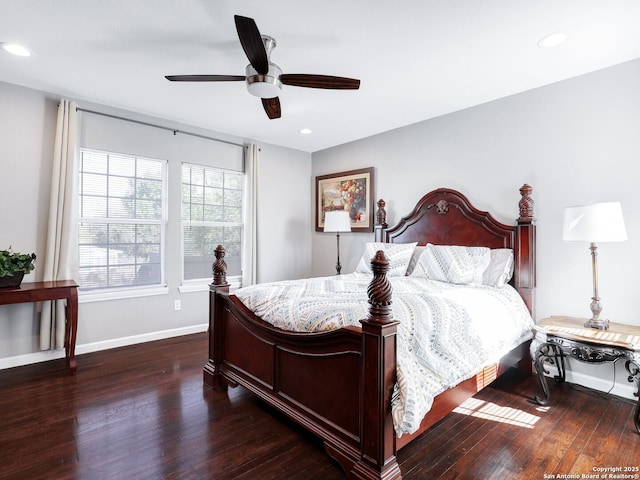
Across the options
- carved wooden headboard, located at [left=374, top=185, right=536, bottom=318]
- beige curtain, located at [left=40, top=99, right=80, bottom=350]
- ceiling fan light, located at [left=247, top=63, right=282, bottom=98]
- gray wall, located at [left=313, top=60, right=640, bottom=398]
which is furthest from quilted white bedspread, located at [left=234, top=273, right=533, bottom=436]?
beige curtain, located at [left=40, top=99, right=80, bottom=350]

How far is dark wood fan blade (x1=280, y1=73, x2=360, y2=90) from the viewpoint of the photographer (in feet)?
7.71

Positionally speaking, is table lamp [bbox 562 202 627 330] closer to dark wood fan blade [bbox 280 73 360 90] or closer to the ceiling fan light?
dark wood fan blade [bbox 280 73 360 90]

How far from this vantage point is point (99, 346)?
358 cm

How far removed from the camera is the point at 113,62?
2713 millimetres

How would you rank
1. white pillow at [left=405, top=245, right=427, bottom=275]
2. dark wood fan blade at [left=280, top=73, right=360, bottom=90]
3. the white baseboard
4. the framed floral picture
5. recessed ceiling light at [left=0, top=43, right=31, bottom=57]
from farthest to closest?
the framed floral picture → white pillow at [left=405, top=245, right=427, bottom=275] → the white baseboard → recessed ceiling light at [left=0, top=43, right=31, bottom=57] → dark wood fan blade at [left=280, top=73, right=360, bottom=90]

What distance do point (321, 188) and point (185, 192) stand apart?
6.62ft

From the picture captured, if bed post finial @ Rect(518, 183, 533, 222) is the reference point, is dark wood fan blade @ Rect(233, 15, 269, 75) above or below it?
above

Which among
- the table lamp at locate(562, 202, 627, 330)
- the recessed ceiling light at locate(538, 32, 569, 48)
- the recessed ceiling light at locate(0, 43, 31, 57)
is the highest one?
the recessed ceiling light at locate(0, 43, 31, 57)

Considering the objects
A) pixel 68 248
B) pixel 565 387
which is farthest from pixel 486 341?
pixel 68 248

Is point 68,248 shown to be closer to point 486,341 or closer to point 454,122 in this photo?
point 486,341

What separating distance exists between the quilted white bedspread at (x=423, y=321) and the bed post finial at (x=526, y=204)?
709 millimetres

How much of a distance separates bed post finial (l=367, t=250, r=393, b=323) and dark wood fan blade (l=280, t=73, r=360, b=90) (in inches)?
55.9

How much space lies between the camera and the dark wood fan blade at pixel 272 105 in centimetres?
271

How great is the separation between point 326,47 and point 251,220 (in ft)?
8.55
